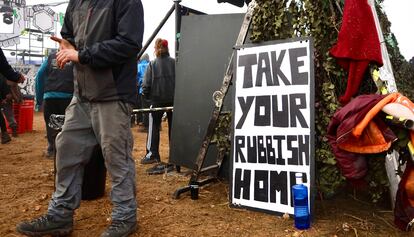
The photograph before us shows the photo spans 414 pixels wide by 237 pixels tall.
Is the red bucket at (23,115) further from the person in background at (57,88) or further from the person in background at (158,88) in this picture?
the person in background at (158,88)

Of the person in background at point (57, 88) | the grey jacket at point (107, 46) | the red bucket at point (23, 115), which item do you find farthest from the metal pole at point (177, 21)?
the red bucket at point (23, 115)

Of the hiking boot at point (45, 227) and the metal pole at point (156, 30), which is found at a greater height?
the metal pole at point (156, 30)

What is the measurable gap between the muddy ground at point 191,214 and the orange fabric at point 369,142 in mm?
727

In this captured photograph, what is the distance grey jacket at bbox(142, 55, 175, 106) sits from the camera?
19.8 feet

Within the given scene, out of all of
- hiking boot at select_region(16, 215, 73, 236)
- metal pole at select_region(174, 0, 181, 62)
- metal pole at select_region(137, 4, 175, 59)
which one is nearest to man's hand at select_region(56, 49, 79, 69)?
hiking boot at select_region(16, 215, 73, 236)

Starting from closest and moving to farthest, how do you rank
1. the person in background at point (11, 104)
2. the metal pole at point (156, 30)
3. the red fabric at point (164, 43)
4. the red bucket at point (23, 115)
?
1. the metal pole at point (156, 30)
2. the red fabric at point (164, 43)
3. the person in background at point (11, 104)
4. the red bucket at point (23, 115)

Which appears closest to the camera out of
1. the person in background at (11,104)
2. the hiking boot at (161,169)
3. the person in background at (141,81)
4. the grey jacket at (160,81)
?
the hiking boot at (161,169)

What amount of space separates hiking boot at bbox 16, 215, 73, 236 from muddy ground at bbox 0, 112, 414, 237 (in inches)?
4.9

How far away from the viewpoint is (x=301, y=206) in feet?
9.81

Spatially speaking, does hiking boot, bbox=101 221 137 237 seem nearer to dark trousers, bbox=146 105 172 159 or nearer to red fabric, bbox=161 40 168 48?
dark trousers, bbox=146 105 172 159

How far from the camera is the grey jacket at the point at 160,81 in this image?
6027mm

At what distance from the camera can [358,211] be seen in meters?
3.51

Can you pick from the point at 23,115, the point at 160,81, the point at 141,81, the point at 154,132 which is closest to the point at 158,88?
the point at 160,81

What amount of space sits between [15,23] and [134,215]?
25565 mm
